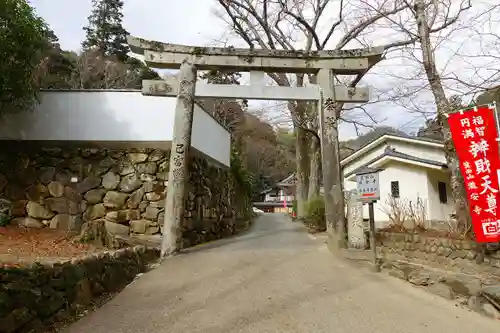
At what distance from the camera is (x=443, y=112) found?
886cm

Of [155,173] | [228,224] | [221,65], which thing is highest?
[221,65]

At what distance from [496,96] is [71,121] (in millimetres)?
10809

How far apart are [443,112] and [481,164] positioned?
2618mm

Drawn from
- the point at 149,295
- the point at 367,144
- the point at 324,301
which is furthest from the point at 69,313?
the point at 367,144

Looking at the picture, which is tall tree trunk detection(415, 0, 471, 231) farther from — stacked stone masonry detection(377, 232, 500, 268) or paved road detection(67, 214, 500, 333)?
paved road detection(67, 214, 500, 333)

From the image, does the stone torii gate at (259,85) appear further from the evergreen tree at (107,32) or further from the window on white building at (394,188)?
the evergreen tree at (107,32)

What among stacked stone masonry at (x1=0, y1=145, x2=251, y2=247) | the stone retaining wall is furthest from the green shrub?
the stone retaining wall

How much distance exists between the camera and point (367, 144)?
2195 cm

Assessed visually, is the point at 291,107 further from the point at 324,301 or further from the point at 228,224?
the point at 324,301

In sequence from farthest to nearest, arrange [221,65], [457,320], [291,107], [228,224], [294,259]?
[291,107] < [228,224] < [221,65] < [294,259] < [457,320]

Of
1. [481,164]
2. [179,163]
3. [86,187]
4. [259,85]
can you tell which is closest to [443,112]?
[481,164]

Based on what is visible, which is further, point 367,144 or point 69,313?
point 367,144

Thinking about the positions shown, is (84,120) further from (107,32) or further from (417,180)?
(107,32)

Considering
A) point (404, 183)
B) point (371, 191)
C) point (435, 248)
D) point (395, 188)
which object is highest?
point (404, 183)
